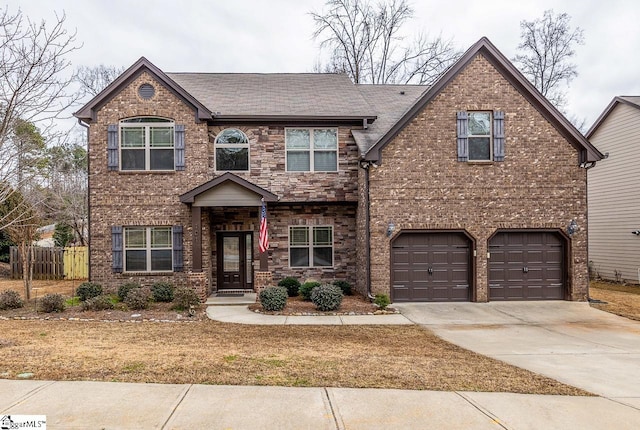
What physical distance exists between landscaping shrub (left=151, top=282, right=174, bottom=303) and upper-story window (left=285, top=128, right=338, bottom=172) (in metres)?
5.40

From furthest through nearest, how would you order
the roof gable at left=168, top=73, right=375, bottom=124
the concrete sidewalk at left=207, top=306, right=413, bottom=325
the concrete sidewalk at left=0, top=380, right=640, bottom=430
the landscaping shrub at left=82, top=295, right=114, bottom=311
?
1. the roof gable at left=168, top=73, right=375, bottom=124
2. the landscaping shrub at left=82, top=295, right=114, bottom=311
3. the concrete sidewalk at left=207, top=306, right=413, bottom=325
4. the concrete sidewalk at left=0, top=380, right=640, bottom=430

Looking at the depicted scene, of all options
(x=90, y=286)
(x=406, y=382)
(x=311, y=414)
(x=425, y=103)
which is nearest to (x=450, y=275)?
(x=425, y=103)

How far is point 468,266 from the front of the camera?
1369 centimetres

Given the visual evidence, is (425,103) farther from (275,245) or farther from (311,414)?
(311,414)

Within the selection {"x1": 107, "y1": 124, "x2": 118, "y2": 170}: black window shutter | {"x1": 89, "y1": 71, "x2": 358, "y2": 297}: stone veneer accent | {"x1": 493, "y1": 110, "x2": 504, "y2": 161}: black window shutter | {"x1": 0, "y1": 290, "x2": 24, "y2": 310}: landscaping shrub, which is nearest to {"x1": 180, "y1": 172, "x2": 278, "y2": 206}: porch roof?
{"x1": 89, "y1": 71, "x2": 358, "y2": 297}: stone veneer accent

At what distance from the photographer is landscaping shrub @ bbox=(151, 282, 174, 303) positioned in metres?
13.3

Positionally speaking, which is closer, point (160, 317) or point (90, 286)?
point (160, 317)

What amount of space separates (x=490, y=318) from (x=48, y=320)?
1111cm

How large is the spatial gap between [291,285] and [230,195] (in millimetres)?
3513

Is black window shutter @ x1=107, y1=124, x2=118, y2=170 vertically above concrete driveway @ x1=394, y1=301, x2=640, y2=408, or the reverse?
black window shutter @ x1=107, y1=124, x2=118, y2=170

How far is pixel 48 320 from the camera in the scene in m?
10.8

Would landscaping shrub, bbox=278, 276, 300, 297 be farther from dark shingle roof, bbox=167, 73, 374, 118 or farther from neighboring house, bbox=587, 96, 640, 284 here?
neighboring house, bbox=587, 96, 640, 284

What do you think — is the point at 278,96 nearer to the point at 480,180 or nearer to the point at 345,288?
the point at 345,288

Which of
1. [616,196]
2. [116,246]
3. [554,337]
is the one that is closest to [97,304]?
[116,246]
